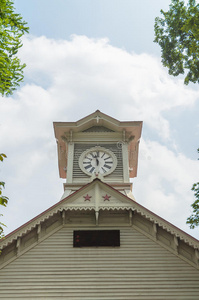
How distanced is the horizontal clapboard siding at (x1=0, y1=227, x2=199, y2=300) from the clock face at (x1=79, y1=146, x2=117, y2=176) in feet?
17.5

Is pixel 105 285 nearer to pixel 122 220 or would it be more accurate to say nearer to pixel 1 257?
pixel 122 220

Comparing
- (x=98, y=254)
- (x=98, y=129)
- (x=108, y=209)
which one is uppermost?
(x=98, y=129)

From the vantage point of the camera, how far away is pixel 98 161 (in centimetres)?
1812

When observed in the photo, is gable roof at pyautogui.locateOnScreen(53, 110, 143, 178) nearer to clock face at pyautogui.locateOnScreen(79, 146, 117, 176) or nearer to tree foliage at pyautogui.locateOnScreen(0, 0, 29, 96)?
clock face at pyautogui.locateOnScreen(79, 146, 117, 176)

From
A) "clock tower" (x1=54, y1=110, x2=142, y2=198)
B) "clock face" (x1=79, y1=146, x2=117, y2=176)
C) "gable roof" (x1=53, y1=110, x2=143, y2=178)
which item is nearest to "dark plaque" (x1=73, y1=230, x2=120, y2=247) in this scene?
"clock tower" (x1=54, y1=110, x2=142, y2=198)

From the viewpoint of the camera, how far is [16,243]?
1271 cm

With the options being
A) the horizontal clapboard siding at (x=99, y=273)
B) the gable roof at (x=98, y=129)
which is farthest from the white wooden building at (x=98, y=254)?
the gable roof at (x=98, y=129)

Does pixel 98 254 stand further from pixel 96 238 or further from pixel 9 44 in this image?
pixel 9 44

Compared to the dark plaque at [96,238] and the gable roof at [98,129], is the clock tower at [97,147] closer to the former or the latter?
the gable roof at [98,129]

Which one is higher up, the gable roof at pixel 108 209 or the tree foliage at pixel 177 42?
the tree foliage at pixel 177 42

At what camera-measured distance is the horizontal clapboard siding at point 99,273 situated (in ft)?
37.9

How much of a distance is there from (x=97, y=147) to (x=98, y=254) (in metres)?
7.39

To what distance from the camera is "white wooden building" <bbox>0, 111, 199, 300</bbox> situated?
11.7 meters

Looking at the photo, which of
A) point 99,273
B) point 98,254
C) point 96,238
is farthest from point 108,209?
point 99,273
